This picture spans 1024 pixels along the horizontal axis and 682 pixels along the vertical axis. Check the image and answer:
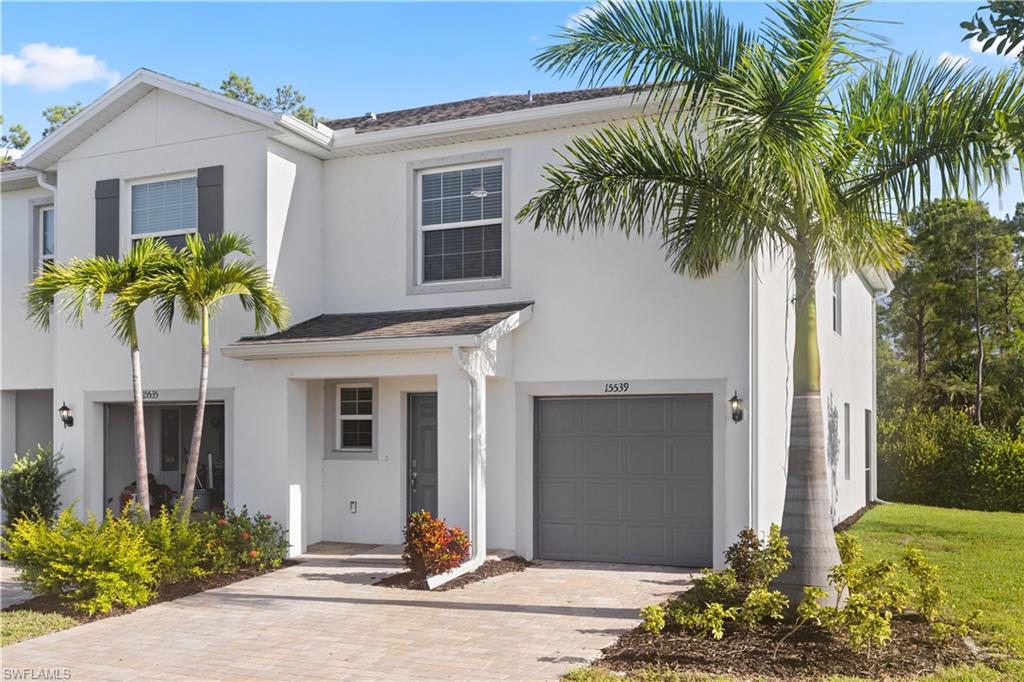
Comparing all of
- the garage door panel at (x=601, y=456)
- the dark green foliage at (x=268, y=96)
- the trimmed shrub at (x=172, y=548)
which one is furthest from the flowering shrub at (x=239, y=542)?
the dark green foliage at (x=268, y=96)

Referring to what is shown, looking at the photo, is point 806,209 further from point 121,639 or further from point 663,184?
point 121,639

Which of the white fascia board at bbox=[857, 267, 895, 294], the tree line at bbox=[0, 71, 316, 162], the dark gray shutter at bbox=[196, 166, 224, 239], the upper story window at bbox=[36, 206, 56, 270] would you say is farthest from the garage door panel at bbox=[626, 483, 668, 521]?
the tree line at bbox=[0, 71, 316, 162]

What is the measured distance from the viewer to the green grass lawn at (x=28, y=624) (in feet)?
28.3

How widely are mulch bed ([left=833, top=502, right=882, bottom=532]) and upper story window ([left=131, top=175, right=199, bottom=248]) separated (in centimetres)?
1203

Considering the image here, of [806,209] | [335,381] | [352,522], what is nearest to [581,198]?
[806,209]

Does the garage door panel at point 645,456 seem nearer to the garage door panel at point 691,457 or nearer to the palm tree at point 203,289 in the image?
the garage door panel at point 691,457

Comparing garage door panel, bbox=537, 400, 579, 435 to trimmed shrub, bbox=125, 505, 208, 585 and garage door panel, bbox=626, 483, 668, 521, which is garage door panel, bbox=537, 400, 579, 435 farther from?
trimmed shrub, bbox=125, 505, 208, 585

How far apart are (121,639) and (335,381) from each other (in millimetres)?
5637

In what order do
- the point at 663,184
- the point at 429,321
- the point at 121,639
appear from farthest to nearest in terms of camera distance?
1. the point at 429,321
2. the point at 663,184
3. the point at 121,639

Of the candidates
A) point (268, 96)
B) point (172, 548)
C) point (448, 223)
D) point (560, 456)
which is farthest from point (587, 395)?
point (268, 96)

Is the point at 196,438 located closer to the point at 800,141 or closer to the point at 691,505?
the point at 691,505

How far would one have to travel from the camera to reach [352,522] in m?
13.5

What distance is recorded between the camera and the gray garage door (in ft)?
38.8

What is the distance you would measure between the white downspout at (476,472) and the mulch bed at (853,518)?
784cm
